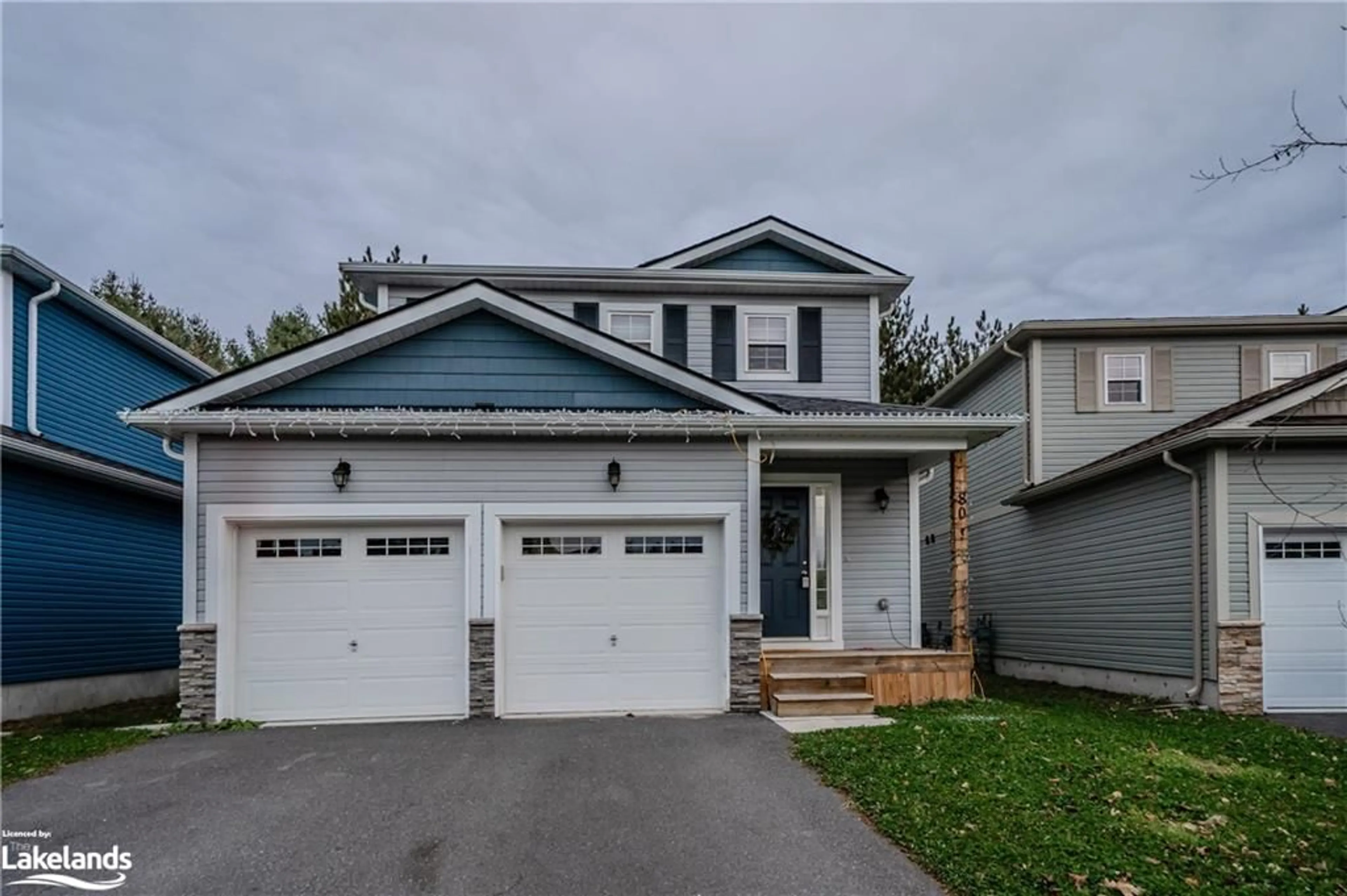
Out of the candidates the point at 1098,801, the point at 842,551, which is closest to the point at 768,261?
the point at 842,551

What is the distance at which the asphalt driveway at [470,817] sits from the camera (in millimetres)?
4074

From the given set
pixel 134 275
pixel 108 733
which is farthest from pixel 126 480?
pixel 134 275

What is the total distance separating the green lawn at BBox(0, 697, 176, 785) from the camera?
6398 millimetres

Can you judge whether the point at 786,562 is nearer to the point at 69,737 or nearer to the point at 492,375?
the point at 492,375

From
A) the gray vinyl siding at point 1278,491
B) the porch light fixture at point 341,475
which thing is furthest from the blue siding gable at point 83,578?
the gray vinyl siding at point 1278,491

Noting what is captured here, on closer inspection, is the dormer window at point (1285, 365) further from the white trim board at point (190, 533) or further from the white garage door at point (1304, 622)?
the white trim board at point (190, 533)

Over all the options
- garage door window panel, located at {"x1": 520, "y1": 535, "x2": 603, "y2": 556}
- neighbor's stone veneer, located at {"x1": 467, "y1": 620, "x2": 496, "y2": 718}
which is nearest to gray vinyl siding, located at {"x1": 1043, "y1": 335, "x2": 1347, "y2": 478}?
garage door window panel, located at {"x1": 520, "y1": 535, "x2": 603, "y2": 556}

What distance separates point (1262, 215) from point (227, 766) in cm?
1018

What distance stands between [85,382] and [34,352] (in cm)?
113

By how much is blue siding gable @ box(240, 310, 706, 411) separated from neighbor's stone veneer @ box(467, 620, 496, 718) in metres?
2.48

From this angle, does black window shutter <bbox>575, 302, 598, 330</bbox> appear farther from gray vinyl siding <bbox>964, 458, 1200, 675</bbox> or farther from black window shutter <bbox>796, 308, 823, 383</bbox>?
gray vinyl siding <bbox>964, 458, 1200, 675</bbox>

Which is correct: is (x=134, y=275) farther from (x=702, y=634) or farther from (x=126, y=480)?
(x=702, y=634)

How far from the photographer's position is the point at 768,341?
11422 millimetres

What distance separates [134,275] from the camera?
2805 centimetres
